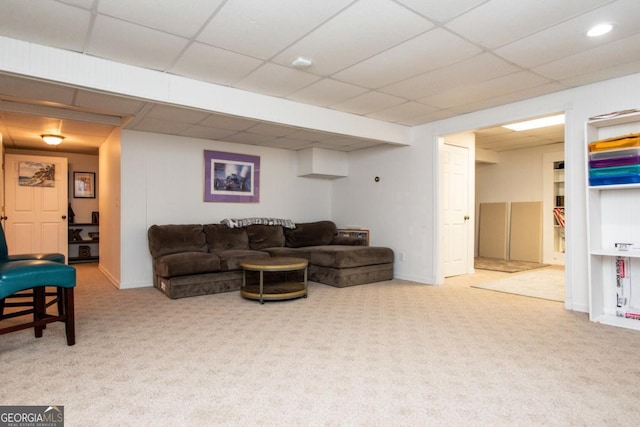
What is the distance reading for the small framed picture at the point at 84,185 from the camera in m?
7.80

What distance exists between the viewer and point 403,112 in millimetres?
4754

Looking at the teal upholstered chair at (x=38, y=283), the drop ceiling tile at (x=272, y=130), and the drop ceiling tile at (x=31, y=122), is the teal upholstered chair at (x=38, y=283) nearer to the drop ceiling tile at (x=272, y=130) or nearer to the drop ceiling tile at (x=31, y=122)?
the drop ceiling tile at (x=31, y=122)

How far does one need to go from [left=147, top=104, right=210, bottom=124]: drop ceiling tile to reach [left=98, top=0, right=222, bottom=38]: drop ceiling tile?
141 centimetres

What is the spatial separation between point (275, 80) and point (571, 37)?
2.47 metres

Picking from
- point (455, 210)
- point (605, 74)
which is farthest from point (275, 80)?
point (455, 210)

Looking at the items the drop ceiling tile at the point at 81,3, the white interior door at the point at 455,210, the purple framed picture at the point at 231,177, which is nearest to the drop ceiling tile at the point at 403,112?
the white interior door at the point at 455,210

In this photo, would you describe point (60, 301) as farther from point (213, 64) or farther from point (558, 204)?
point (558, 204)

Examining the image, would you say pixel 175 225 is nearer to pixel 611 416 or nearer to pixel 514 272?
pixel 611 416

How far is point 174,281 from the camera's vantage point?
4.33m

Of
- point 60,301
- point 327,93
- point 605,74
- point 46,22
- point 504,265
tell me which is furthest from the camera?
point 504,265

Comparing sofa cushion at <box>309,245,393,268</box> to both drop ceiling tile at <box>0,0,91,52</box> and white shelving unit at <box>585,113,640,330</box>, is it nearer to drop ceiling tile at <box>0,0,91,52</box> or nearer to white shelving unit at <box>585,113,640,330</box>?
white shelving unit at <box>585,113,640,330</box>

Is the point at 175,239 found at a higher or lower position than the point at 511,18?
lower

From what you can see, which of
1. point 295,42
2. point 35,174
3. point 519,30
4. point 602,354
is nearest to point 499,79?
point 519,30

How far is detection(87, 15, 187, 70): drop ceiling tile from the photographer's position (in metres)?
2.62
